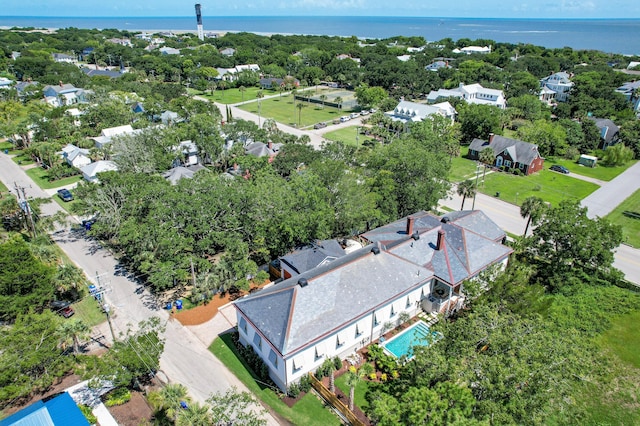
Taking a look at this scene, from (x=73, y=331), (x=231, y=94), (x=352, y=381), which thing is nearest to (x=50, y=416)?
(x=73, y=331)

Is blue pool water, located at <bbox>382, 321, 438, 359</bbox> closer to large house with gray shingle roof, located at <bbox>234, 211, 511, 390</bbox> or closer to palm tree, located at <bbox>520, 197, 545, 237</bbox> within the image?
large house with gray shingle roof, located at <bbox>234, 211, 511, 390</bbox>

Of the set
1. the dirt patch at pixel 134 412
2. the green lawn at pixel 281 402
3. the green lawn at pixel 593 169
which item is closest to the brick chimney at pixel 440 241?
the green lawn at pixel 281 402

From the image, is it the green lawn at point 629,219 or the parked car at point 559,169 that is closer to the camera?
the green lawn at point 629,219

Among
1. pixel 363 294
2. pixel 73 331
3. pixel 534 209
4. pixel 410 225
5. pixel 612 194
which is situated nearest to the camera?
pixel 73 331

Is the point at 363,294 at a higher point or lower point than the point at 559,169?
higher

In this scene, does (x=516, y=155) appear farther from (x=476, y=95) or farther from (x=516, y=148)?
(x=476, y=95)

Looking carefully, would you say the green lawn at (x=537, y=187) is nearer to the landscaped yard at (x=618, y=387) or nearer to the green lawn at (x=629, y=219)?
the green lawn at (x=629, y=219)

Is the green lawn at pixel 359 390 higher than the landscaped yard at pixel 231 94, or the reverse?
the landscaped yard at pixel 231 94
